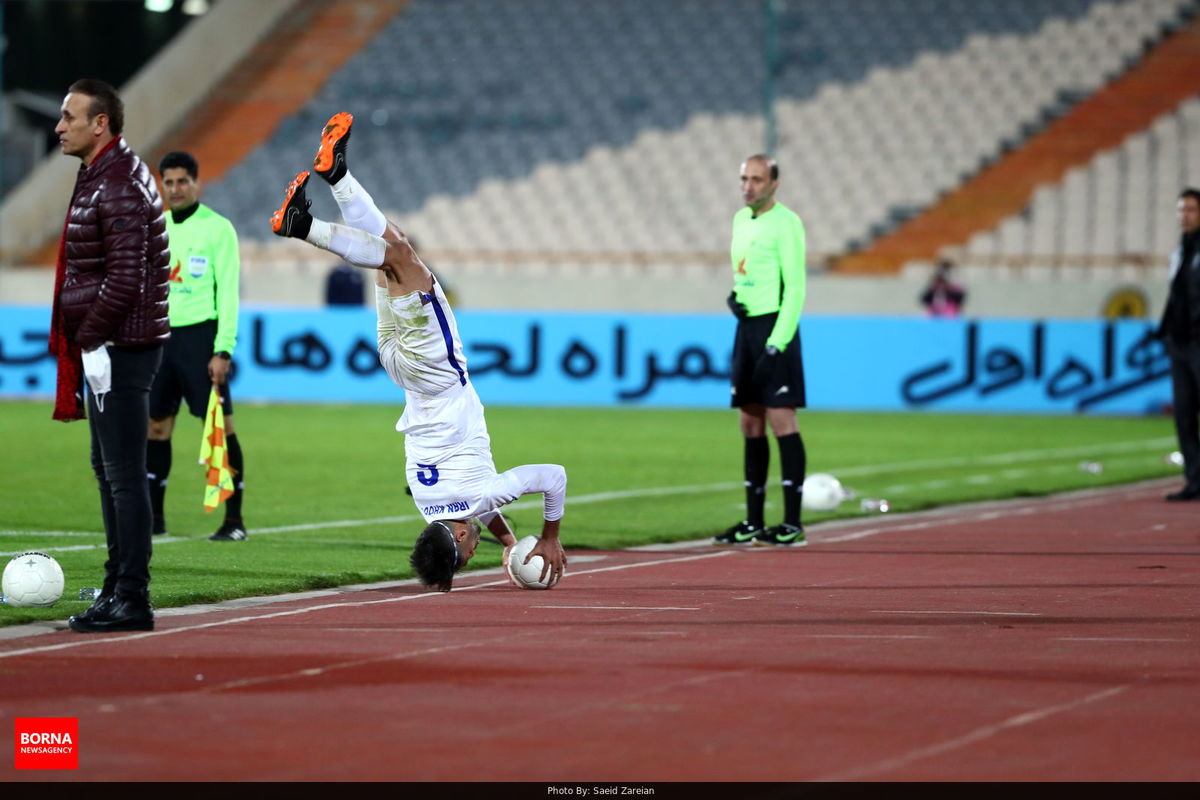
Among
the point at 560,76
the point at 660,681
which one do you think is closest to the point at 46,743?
the point at 660,681

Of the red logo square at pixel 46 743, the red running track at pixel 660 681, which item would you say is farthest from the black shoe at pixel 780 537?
the red logo square at pixel 46 743

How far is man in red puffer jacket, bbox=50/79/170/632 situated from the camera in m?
7.81

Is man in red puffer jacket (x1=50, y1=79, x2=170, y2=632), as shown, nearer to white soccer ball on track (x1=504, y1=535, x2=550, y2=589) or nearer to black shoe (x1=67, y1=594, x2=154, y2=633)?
black shoe (x1=67, y1=594, x2=154, y2=633)

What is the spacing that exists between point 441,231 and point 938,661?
29.6 m

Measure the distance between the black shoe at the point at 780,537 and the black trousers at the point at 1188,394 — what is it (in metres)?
4.52

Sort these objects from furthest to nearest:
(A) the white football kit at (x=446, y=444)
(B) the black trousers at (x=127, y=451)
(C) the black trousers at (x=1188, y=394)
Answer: (C) the black trousers at (x=1188, y=394) < (A) the white football kit at (x=446, y=444) < (B) the black trousers at (x=127, y=451)

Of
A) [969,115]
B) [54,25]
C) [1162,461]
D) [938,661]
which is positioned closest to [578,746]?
[938,661]

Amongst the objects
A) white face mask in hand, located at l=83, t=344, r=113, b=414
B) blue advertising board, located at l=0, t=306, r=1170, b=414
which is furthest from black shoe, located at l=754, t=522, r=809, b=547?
blue advertising board, located at l=0, t=306, r=1170, b=414

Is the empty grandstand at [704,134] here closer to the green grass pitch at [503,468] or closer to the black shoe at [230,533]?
the green grass pitch at [503,468]

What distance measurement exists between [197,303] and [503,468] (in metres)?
5.26

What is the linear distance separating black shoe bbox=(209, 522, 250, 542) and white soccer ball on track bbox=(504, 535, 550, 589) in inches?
103

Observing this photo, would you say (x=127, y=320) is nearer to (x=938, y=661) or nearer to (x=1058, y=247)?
(x=938, y=661)

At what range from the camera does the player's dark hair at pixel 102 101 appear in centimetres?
791

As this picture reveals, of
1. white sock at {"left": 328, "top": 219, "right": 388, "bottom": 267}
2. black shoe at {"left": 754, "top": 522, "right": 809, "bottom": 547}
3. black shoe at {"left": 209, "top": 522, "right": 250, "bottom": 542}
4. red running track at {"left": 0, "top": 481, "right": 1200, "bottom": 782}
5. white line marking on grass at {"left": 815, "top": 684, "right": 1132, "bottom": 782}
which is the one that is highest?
white sock at {"left": 328, "top": 219, "right": 388, "bottom": 267}
